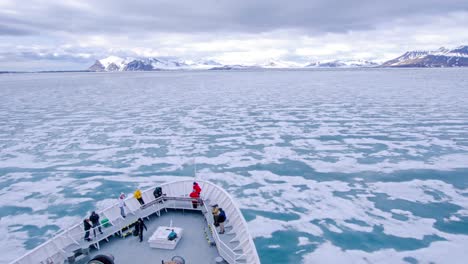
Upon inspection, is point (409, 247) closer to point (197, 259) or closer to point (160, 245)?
point (197, 259)

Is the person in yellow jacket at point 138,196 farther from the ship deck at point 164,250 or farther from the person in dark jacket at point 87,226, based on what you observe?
the person in dark jacket at point 87,226

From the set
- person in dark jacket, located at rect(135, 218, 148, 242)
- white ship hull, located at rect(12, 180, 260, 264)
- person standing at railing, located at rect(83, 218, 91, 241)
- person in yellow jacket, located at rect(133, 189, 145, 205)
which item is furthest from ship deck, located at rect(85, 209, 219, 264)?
person in yellow jacket, located at rect(133, 189, 145, 205)

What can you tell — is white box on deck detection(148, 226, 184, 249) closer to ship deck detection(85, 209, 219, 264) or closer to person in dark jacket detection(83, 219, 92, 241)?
ship deck detection(85, 209, 219, 264)

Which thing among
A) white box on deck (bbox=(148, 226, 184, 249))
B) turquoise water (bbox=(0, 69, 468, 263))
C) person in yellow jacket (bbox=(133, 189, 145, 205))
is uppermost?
person in yellow jacket (bbox=(133, 189, 145, 205))

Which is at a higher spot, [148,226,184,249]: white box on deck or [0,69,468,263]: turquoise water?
[148,226,184,249]: white box on deck

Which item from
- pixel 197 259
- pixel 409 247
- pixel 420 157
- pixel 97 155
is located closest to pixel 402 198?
pixel 409 247

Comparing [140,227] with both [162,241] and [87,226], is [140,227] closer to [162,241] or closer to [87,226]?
[162,241]
